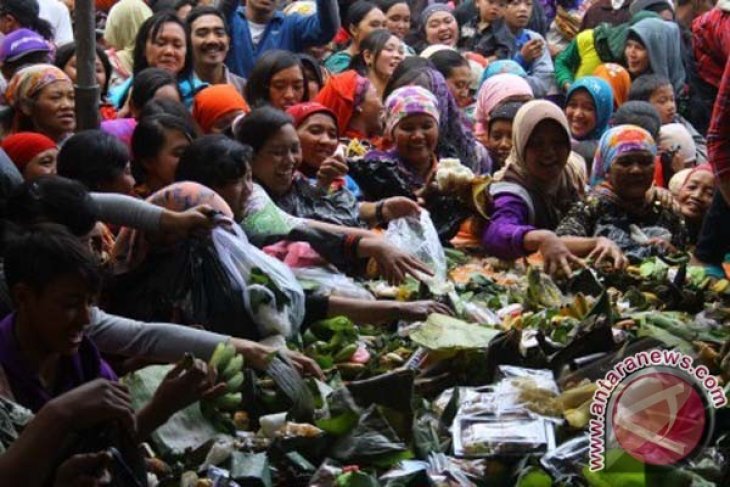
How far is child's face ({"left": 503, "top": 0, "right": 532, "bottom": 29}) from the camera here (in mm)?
10172

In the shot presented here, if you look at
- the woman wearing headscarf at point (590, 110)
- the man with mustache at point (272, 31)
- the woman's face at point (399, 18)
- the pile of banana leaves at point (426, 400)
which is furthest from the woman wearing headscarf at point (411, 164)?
the woman's face at point (399, 18)

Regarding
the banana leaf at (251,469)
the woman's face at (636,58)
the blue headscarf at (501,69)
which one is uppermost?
the banana leaf at (251,469)

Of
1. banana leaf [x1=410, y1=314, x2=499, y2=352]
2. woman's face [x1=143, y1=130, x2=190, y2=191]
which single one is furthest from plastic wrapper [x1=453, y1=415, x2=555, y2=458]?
woman's face [x1=143, y1=130, x2=190, y2=191]

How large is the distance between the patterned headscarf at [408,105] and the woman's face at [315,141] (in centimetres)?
44

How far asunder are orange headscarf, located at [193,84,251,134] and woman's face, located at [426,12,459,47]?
10.9 ft

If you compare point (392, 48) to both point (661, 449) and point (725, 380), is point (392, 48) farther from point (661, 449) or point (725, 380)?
point (661, 449)

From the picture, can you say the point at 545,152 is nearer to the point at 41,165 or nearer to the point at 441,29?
the point at 41,165

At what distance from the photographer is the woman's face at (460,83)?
26.9ft

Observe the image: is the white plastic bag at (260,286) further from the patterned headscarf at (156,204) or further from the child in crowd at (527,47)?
the child in crowd at (527,47)

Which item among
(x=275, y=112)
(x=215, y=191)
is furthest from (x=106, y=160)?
(x=275, y=112)

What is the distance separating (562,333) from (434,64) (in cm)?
372

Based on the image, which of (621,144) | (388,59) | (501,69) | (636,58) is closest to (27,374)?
(621,144)

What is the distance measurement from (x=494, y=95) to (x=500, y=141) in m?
0.52

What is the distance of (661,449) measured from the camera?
3.82 metres
